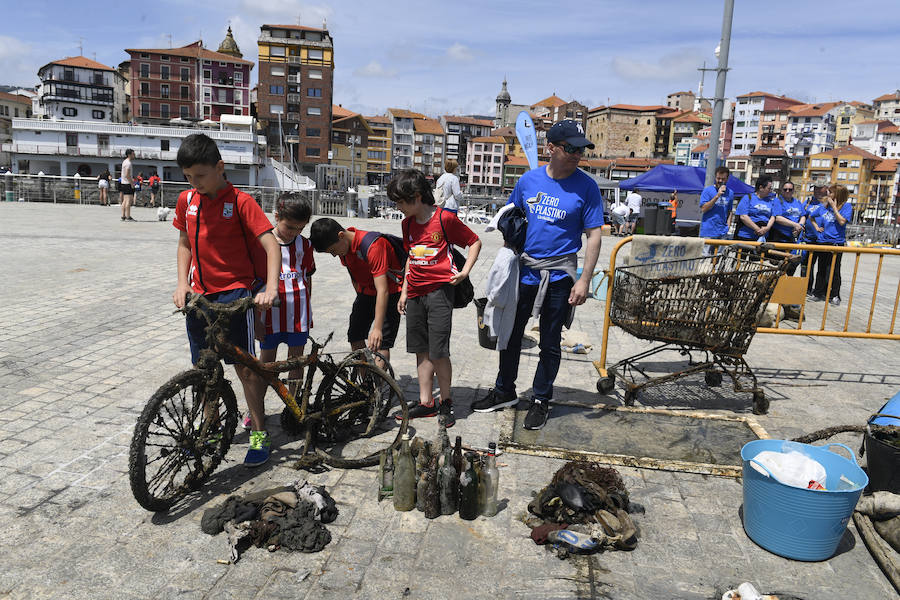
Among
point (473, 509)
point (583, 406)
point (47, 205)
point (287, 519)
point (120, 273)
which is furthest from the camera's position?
point (47, 205)

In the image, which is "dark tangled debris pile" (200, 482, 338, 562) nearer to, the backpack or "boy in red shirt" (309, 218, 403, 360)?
"boy in red shirt" (309, 218, 403, 360)

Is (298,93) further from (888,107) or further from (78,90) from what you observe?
(888,107)

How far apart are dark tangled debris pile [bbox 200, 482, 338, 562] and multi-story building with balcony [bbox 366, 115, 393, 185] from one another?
376 feet

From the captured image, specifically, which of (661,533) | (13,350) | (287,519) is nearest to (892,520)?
(661,533)

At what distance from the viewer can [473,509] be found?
3.37 metres

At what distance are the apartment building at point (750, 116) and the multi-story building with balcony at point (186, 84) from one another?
9916cm

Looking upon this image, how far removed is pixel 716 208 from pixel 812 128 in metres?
136

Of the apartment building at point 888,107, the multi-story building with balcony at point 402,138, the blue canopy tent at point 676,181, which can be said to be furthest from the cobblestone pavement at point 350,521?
the apartment building at point 888,107

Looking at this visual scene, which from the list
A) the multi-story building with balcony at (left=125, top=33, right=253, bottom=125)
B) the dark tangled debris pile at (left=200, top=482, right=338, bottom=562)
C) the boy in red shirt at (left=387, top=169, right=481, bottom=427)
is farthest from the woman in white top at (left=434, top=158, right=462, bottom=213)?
the multi-story building with balcony at (left=125, top=33, right=253, bottom=125)

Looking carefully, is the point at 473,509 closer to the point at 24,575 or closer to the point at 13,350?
the point at 24,575

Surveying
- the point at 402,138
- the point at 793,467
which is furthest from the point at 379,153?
the point at 793,467

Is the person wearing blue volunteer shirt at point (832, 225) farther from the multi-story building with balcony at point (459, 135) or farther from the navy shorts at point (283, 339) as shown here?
the multi-story building with balcony at point (459, 135)

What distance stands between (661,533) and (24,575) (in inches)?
121

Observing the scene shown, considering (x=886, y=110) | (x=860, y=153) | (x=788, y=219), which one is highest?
(x=886, y=110)
